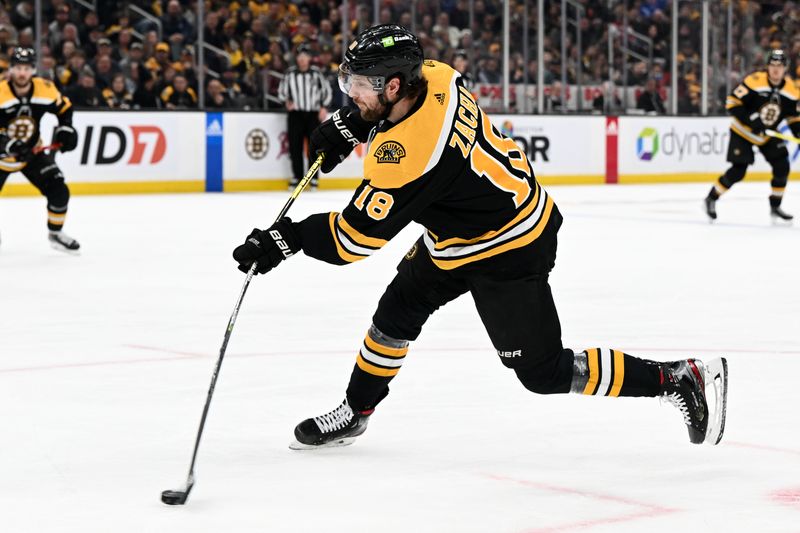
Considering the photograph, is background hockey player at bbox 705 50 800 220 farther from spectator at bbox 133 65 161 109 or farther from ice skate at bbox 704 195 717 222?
spectator at bbox 133 65 161 109

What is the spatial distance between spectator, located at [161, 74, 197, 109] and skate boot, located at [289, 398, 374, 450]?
1154cm

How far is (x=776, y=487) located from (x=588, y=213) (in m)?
9.53

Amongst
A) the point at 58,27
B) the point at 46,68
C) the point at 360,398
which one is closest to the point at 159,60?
the point at 58,27

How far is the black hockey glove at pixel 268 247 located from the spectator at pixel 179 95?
1187cm

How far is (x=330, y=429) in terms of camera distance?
3.47 meters

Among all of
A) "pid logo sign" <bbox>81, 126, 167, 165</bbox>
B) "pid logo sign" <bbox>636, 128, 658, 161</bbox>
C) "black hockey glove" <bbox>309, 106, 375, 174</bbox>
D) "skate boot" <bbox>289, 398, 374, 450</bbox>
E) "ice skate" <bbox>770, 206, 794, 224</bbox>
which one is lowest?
"pid logo sign" <bbox>636, 128, 658, 161</bbox>

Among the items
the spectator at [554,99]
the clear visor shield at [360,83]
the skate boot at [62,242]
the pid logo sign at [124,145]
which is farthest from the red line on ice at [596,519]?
the spectator at [554,99]

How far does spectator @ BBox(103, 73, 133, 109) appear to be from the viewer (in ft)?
46.6

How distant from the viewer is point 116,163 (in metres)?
14.2

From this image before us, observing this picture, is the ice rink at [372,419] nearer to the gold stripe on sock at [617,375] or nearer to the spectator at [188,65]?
the gold stripe on sock at [617,375]

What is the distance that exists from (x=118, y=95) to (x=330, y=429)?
11.4m

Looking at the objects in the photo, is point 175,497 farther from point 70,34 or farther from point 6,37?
point 70,34

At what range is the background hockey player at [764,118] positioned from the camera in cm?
1111

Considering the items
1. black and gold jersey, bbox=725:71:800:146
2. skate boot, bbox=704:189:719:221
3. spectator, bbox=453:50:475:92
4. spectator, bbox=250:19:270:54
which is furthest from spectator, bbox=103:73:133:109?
black and gold jersey, bbox=725:71:800:146
